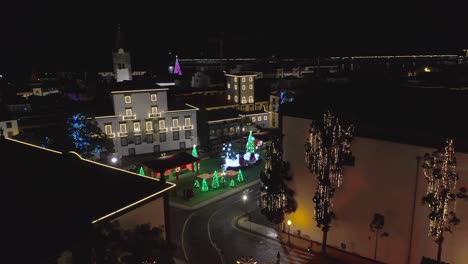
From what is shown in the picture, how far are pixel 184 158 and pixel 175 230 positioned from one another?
12.1 m

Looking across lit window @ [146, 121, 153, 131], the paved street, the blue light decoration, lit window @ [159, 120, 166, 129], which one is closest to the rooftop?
the paved street

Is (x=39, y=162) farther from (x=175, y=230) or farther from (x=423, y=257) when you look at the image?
(x=423, y=257)

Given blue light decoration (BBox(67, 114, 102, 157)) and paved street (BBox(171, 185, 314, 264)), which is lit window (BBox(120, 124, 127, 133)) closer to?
blue light decoration (BBox(67, 114, 102, 157))

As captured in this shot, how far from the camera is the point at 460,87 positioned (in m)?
31.8

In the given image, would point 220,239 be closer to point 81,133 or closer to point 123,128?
point 81,133

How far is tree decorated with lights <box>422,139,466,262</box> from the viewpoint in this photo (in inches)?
769

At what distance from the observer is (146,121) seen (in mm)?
49000

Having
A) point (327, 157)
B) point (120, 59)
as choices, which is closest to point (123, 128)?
point (120, 59)

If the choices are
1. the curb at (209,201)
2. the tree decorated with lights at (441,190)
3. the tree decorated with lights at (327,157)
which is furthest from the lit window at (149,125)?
the tree decorated with lights at (441,190)

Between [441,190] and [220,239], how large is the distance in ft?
49.5

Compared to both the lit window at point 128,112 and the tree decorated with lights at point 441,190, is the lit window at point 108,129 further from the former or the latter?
the tree decorated with lights at point 441,190

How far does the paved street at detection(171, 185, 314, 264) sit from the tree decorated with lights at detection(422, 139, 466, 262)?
8.37 m

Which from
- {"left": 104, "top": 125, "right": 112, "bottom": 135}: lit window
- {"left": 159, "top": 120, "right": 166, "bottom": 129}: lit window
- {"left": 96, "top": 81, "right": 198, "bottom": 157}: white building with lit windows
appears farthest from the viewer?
{"left": 159, "top": 120, "right": 166, "bottom": 129}: lit window


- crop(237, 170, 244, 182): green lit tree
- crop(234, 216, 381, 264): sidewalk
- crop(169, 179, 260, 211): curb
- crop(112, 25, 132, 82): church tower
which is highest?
crop(112, 25, 132, 82): church tower
